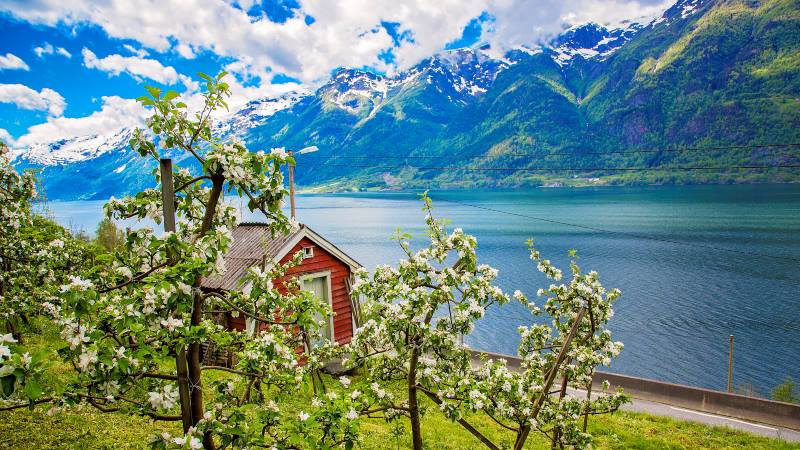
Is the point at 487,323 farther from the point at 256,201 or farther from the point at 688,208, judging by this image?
the point at 688,208

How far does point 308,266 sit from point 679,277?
47910 mm

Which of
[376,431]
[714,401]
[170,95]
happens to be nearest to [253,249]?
[376,431]

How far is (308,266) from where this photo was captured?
62.3 feet

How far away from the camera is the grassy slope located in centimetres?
921

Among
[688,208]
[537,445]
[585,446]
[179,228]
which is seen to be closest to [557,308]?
[585,446]

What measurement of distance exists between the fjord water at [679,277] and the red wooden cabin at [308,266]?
18610 mm

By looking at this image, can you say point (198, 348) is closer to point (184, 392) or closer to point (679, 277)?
point (184, 392)

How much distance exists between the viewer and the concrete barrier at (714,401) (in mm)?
15586

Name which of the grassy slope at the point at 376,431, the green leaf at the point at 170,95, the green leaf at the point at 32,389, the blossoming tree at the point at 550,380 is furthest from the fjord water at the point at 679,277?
the green leaf at the point at 32,389

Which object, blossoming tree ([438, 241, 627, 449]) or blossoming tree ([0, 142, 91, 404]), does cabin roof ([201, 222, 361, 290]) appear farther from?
blossoming tree ([438, 241, 627, 449])

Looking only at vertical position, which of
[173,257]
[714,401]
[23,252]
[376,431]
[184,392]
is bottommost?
[714,401]

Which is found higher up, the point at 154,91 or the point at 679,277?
the point at 154,91

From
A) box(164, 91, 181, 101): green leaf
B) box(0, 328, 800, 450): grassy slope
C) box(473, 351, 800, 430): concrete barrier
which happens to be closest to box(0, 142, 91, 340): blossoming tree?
box(0, 328, 800, 450): grassy slope

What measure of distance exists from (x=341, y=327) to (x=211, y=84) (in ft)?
55.6
